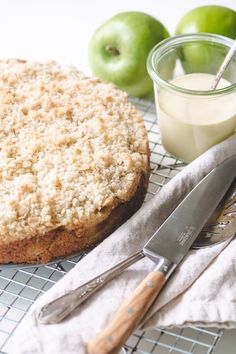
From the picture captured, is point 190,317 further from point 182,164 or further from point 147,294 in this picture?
point 182,164

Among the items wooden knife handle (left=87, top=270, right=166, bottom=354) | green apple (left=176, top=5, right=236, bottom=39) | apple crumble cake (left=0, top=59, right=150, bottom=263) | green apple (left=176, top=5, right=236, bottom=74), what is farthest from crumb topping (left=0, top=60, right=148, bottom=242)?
green apple (left=176, top=5, right=236, bottom=39)

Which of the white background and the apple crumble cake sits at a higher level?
the apple crumble cake

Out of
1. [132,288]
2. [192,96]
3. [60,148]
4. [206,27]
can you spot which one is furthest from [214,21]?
[132,288]

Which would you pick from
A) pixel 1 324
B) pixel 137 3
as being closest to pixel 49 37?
pixel 137 3

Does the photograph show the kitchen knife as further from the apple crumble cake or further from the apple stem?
the apple stem

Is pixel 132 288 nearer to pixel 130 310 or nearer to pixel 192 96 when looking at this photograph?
pixel 130 310

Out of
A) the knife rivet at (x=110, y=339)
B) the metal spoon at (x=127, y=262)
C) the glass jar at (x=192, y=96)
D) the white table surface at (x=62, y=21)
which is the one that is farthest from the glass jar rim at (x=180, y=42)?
the knife rivet at (x=110, y=339)
